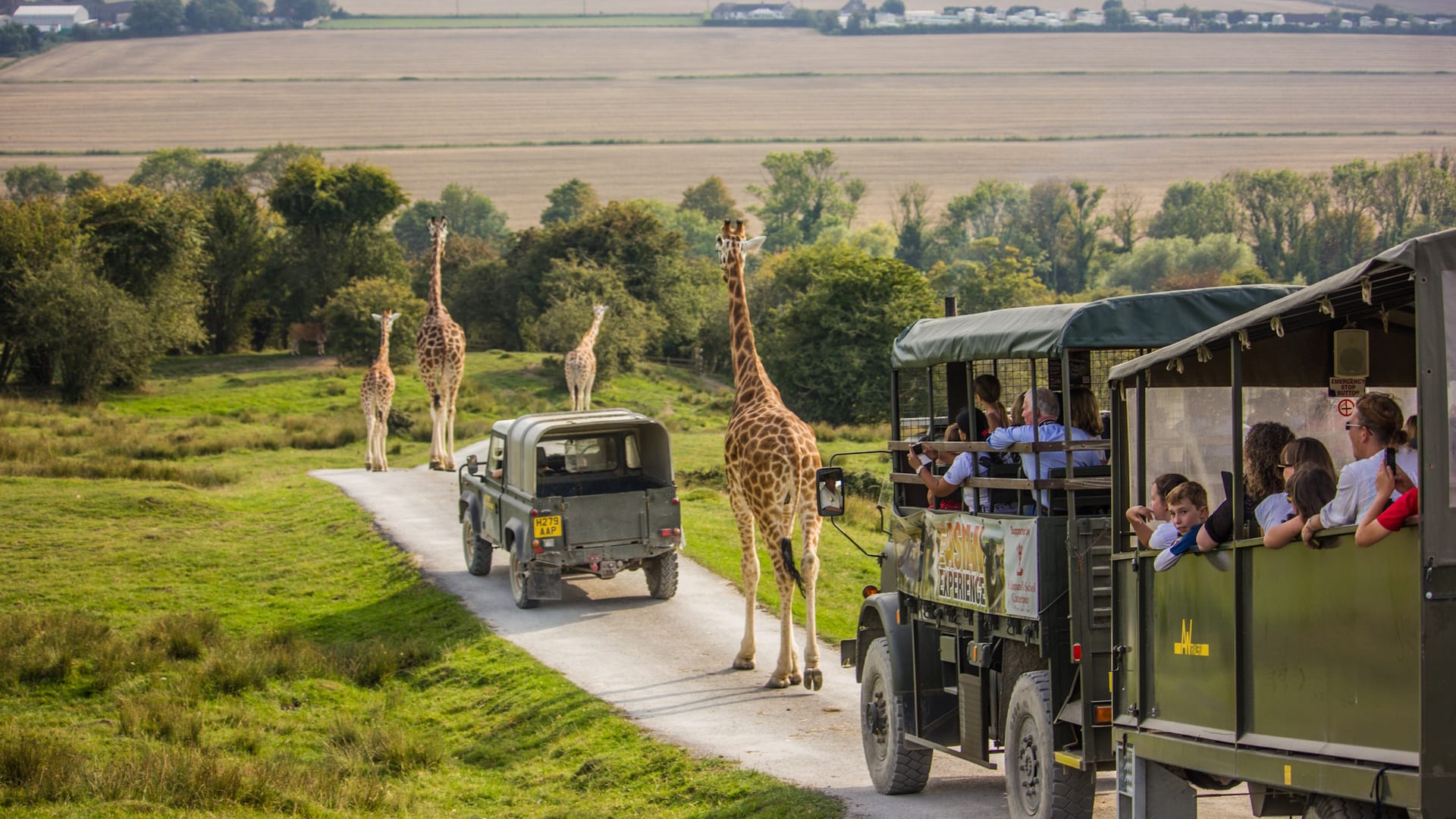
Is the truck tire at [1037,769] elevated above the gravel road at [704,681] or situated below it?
above

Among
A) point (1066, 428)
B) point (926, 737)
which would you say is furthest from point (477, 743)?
point (1066, 428)

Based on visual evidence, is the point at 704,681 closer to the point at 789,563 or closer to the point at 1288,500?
the point at 789,563

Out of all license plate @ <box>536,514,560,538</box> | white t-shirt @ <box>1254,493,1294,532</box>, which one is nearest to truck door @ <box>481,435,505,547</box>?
license plate @ <box>536,514,560,538</box>

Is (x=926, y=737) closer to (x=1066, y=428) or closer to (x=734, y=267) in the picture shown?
(x=1066, y=428)

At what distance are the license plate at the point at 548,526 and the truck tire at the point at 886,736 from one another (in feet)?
24.9

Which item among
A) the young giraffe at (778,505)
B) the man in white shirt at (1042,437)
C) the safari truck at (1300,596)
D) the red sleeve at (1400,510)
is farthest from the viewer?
the young giraffe at (778,505)

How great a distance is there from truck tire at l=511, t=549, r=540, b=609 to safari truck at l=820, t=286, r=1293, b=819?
348 inches

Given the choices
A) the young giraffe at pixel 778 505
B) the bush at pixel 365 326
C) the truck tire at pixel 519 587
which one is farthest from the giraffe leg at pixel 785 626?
the bush at pixel 365 326

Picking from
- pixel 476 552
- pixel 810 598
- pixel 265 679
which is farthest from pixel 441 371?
pixel 810 598

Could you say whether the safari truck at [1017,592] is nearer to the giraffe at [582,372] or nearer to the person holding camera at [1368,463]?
the person holding camera at [1368,463]

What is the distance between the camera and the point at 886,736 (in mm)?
10875

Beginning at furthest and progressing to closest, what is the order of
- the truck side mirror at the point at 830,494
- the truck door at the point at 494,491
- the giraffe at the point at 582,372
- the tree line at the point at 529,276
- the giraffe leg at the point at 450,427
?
the tree line at the point at 529,276
the giraffe at the point at 582,372
the giraffe leg at the point at 450,427
the truck door at the point at 494,491
the truck side mirror at the point at 830,494

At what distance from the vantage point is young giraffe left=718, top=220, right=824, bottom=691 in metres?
15.3

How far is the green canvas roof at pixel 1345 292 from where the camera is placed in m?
5.44
